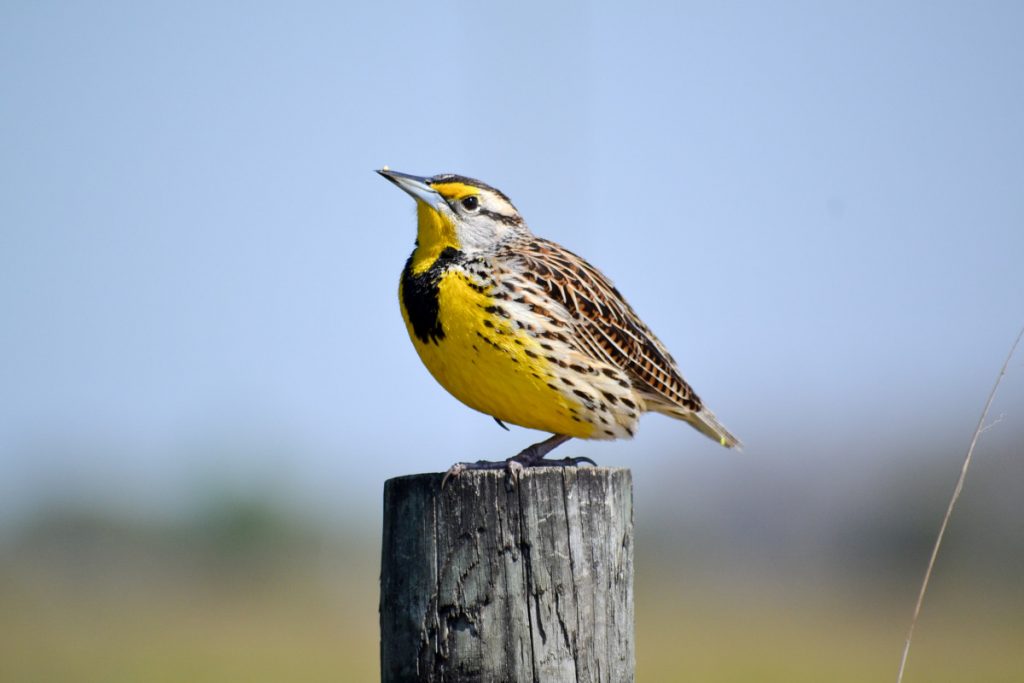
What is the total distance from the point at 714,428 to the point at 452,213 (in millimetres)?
1228

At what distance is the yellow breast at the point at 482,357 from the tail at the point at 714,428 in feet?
2.62

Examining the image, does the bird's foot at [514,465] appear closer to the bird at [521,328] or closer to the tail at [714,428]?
the bird at [521,328]

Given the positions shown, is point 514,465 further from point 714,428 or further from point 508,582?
point 714,428

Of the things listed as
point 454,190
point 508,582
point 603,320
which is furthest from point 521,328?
point 508,582

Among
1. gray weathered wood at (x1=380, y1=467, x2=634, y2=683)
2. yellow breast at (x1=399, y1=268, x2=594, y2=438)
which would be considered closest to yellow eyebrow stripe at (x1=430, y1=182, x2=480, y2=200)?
yellow breast at (x1=399, y1=268, x2=594, y2=438)

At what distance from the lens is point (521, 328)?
368cm

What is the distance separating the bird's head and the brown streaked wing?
0.12 m

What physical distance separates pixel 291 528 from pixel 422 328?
17.8 m

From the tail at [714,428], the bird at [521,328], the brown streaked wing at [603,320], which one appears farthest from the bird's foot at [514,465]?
the tail at [714,428]

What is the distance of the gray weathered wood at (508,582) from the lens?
2459mm

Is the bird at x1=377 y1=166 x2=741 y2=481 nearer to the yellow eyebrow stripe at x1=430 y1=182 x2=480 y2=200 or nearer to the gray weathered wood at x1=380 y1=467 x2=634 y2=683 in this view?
the yellow eyebrow stripe at x1=430 y1=182 x2=480 y2=200

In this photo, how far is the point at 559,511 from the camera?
2.53m

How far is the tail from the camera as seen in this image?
14.6 feet

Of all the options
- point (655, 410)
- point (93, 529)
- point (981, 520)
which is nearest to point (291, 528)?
point (93, 529)
